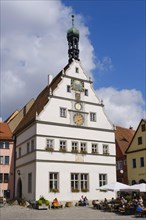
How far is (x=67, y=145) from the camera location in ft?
110

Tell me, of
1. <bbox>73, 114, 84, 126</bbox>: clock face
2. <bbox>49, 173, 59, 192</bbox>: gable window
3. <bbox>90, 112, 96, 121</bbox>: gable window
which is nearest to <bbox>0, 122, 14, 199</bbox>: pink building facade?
<bbox>49, 173, 59, 192</bbox>: gable window

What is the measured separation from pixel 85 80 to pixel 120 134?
675 inches

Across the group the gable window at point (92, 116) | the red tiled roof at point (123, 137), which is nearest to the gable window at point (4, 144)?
the gable window at point (92, 116)

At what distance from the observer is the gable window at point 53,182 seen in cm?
3169

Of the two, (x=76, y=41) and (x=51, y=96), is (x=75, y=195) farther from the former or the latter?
(x=76, y=41)

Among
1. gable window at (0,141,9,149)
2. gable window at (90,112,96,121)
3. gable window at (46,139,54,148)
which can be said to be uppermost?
gable window at (90,112,96,121)

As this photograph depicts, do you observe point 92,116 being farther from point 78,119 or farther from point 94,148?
point 94,148

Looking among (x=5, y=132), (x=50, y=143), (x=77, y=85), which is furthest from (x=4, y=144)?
(x=77, y=85)

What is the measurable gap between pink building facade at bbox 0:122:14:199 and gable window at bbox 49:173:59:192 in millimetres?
8434

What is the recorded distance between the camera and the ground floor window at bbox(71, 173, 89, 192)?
3328 centimetres

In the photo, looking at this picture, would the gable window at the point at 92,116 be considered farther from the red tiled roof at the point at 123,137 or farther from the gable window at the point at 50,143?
the red tiled roof at the point at 123,137

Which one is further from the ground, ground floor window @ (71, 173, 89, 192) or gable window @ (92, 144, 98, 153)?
gable window @ (92, 144, 98, 153)

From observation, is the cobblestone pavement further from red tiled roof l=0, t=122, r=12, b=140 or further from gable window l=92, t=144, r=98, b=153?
red tiled roof l=0, t=122, r=12, b=140

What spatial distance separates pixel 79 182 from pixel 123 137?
19.0 meters
